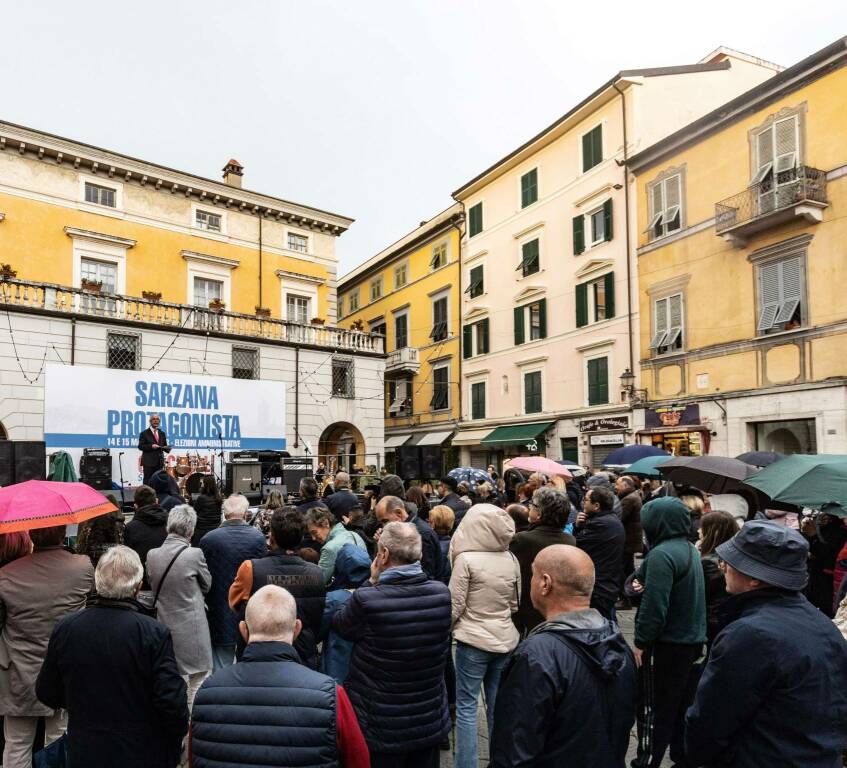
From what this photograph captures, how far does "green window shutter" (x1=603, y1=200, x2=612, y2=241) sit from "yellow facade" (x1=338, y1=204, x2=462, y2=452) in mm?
9081

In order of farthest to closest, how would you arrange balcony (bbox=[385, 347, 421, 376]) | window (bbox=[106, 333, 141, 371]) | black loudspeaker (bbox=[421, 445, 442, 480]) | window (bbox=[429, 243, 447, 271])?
balcony (bbox=[385, 347, 421, 376]) < window (bbox=[429, 243, 447, 271]) < window (bbox=[106, 333, 141, 371]) < black loudspeaker (bbox=[421, 445, 442, 480])

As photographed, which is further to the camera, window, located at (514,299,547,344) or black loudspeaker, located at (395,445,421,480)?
window, located at (514,299,547,344)

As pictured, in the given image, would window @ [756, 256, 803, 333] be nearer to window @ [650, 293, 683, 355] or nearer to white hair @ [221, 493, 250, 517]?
window @ [650, 293, 683, 355]

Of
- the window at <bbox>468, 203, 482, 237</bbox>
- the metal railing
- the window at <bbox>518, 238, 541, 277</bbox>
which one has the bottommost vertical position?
the metal railing

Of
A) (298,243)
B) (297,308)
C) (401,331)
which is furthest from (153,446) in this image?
Result: (401,331)

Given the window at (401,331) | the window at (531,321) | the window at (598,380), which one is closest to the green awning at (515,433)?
the window at (598,380)

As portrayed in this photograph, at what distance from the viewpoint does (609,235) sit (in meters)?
23.6

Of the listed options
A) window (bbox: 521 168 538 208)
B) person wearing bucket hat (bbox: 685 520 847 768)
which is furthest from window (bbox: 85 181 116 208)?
person wearing bucket hat (bbox: 685 520 847 768)

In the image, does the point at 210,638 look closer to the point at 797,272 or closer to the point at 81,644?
the point at 81,644

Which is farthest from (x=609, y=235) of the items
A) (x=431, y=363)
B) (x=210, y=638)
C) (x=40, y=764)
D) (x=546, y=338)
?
(x=40, y=764)

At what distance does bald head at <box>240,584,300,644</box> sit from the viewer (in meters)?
2.45

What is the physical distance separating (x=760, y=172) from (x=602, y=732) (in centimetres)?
1963

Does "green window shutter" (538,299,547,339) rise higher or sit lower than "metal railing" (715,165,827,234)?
lower

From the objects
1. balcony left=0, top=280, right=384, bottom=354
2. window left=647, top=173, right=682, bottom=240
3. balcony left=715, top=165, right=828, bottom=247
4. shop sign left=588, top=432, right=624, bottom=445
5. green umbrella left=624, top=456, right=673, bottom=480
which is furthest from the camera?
shop sign left=588, top=432, right=624, bottom=445
